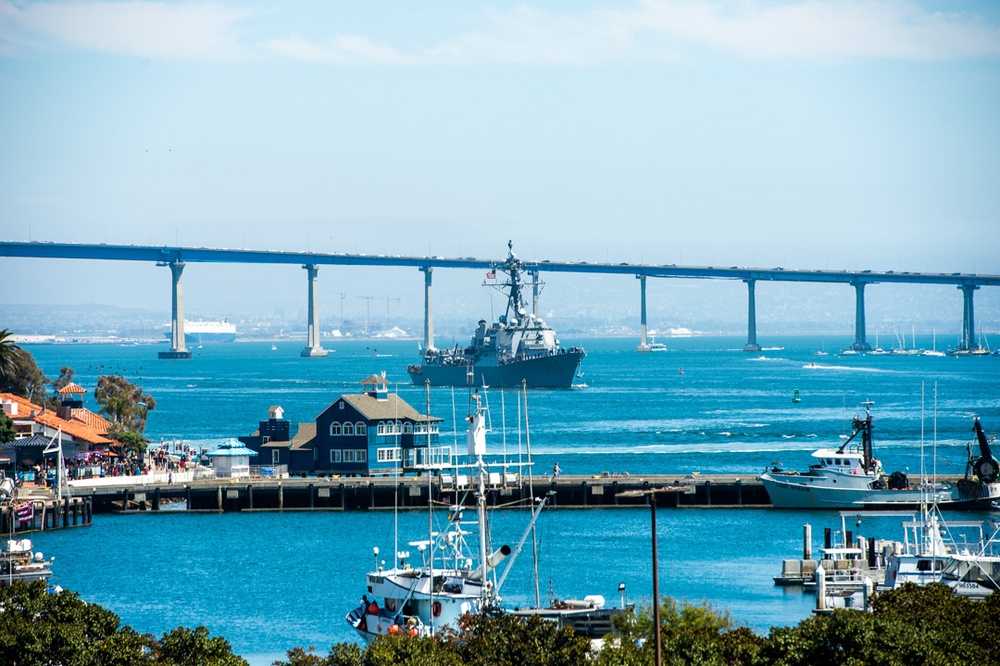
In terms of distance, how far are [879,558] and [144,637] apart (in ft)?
64.9

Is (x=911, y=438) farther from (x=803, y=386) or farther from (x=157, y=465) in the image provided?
(x=803, y=386)

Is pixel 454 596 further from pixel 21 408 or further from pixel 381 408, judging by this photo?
pixel 21 408

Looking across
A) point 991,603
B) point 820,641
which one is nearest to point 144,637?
point 820,641

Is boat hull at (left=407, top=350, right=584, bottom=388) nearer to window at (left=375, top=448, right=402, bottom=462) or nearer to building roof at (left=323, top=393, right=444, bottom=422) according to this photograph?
building roof at (left=323, top=393, right=444, bottom=422)

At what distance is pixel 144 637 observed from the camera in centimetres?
2317

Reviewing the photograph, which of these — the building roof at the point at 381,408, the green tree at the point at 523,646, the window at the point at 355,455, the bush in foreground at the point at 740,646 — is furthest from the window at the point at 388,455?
the green tree at the point at 523,646

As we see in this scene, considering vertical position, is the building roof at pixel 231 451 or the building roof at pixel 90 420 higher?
the building roof at pixel 90 420

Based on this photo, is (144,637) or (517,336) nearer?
(144,637)

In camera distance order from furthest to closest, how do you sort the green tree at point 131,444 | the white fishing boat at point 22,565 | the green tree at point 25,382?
the green tree at point 25,382, the green tree at point 131,444, the white fishing boat at point 22,565

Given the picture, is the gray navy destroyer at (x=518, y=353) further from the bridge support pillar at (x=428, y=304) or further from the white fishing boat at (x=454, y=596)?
the white fishing boat at (x=454, y=596)

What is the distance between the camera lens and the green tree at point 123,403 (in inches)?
2930

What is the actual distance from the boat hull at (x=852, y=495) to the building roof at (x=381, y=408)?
40.7 feet

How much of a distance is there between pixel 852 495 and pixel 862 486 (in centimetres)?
42

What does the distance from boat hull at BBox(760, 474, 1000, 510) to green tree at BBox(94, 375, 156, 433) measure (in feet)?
105
